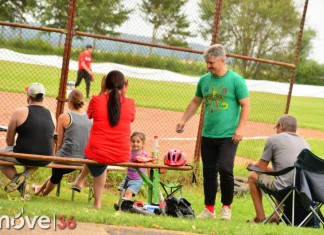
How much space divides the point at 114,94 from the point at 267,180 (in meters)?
2.04

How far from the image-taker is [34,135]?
948 centimetres

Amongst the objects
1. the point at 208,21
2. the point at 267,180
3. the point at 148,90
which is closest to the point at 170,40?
the point at 208,21

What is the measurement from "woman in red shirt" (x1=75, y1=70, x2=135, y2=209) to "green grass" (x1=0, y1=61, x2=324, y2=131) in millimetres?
4834

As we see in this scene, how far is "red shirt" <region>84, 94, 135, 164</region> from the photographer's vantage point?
9.11 metres

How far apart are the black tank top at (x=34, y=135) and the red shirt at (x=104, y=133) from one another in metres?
0.59

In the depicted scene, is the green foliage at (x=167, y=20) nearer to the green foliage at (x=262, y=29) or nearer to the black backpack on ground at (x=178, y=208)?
the green foliage at (x=262, y=29)

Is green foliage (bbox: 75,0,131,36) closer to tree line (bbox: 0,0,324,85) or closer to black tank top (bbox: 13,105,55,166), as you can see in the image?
tree line (bbox: 0,0,324,85)

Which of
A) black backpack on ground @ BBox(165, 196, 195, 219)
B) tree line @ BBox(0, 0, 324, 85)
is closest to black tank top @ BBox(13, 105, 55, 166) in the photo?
black backpack on ground @ BBox(165, 196, 195, 219)

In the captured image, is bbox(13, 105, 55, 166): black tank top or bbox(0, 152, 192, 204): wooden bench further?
bbox(13, 105, 55, 166): black tank top

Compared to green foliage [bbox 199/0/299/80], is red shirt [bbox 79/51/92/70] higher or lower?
lower

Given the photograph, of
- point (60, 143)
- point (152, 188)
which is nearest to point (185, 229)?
point (152, 188)

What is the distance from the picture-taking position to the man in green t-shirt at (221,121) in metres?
9.45

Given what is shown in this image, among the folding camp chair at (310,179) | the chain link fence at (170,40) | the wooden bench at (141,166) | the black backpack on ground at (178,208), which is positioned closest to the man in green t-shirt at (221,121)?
the wooden bench at (141,166)

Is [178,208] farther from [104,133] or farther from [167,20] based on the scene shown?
[167,20]
